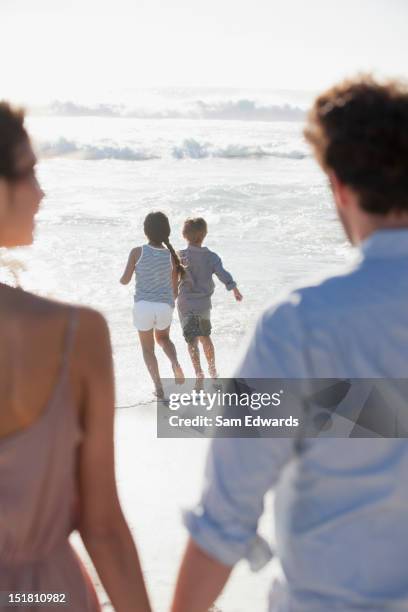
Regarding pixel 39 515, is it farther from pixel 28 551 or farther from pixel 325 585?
pixel 325 585

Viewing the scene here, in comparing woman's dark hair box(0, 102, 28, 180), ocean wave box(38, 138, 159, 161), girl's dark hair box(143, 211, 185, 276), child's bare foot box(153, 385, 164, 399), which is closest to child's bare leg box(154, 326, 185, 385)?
child's bare foot box(153, 385, 164, 399)

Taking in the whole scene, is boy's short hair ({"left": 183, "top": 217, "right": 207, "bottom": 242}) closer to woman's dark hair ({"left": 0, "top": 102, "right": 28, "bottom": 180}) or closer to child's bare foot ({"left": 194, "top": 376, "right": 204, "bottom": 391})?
child's bare foot ({"left": 194, "top": 376, "right": 204, "bottom": 391})

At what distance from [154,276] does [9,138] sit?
16.2ft

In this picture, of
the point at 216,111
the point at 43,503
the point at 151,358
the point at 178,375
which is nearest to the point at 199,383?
the point at 178,375

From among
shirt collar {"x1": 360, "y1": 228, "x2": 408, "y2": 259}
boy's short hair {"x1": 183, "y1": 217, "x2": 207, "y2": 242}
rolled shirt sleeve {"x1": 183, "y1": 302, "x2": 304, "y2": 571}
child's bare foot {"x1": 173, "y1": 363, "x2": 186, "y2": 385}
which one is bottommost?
child's bare foot {"x1": 173, "y1": 363, "x2": 186, "y2": 385}

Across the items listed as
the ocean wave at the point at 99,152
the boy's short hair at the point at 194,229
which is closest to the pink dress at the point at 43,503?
the boy's short hair at the point at 194,229

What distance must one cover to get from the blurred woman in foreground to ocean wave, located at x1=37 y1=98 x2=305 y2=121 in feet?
189

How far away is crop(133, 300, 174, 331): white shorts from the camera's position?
252 inches

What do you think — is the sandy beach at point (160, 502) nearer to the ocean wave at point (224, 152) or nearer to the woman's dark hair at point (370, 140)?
the woman's dark hair at point (370, 140)

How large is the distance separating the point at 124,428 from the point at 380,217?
4712 millimetres

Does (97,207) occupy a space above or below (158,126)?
below

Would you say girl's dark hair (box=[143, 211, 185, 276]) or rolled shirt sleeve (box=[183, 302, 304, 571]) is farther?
girl's dark hair (box=[143, 211, 185, 276])

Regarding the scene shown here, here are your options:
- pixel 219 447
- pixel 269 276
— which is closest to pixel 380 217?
pixel 219 447

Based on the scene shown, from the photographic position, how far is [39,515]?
1426 mm
